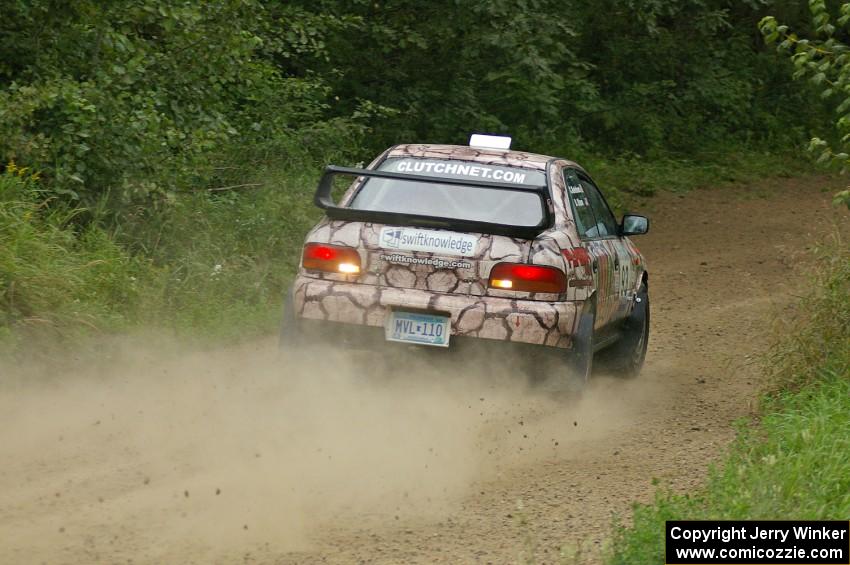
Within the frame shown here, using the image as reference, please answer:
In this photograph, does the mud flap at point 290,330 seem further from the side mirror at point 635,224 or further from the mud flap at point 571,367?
the side mirror at point 635,224

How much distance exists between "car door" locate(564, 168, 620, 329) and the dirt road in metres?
0.68

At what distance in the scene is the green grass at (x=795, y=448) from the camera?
506cm

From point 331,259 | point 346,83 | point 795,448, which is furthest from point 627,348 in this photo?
point 346,83

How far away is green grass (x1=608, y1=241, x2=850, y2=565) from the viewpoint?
5.06 metres

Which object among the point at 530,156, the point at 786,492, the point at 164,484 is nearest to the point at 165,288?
the point at 530,156

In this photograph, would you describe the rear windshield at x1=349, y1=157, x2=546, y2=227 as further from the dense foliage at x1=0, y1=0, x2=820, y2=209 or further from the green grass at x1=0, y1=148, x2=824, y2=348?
the dense foliage at x1=0, y1=0, x2=820, y2=209

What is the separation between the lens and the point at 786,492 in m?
5.41

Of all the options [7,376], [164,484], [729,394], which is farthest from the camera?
[729,394]

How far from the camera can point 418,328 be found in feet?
23.5

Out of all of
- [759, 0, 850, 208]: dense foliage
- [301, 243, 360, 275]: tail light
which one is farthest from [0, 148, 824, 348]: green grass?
[759, 0, 850, 208]: dense foliage

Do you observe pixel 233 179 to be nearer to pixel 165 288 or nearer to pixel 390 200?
pixel 165 288

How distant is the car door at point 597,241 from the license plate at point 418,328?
1.20 meters

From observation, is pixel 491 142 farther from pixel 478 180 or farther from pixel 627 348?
pixel 627 348

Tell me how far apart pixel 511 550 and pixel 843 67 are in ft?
14.0
